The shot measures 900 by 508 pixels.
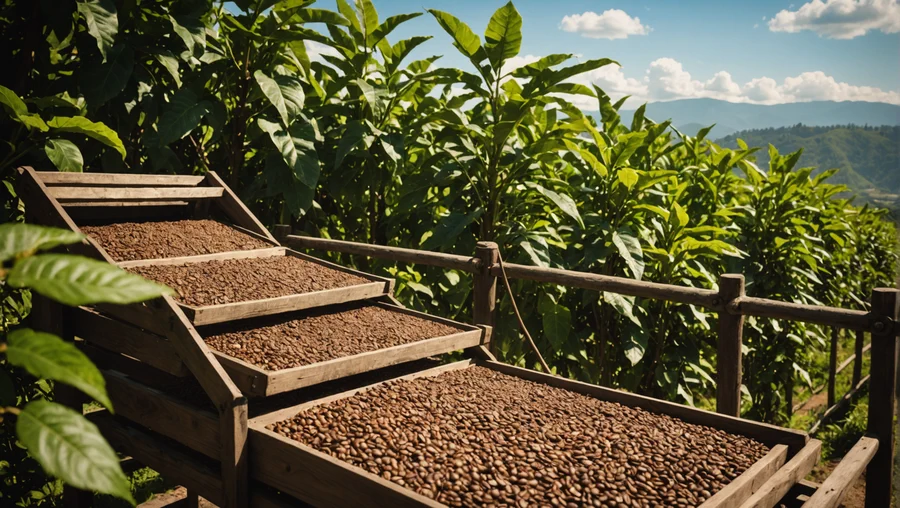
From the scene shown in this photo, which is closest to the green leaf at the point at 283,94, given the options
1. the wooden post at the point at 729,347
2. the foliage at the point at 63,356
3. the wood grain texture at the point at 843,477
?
the wooden post at the point at 729,347

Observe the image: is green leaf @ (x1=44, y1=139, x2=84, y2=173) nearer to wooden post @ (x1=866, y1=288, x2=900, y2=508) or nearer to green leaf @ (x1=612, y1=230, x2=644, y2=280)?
green leaf @ (x1=612, y1=230, x2=644, y2=280)

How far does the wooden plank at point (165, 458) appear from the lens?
2193 mm

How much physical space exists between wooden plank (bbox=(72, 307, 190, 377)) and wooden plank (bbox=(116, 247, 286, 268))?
234 mm

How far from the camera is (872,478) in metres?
2.45

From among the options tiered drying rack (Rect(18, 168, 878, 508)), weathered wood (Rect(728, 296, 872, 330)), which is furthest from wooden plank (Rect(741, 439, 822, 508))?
weathered wood (Rect(728, 296, 872, 330))

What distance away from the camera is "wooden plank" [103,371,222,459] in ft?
7.08

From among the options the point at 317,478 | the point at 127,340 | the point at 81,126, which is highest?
the point at 81,126

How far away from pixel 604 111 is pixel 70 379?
4.33m

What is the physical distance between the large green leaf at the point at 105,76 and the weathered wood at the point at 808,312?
3.13m

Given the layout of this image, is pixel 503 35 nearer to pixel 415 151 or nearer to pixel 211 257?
pixel 415 151

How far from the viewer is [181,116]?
147 inches

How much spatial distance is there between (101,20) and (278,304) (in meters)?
1.78

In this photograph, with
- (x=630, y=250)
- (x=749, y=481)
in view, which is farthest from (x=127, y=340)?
(x=630, y=250)

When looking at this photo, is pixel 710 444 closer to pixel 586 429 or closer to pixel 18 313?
pixel 586 429
